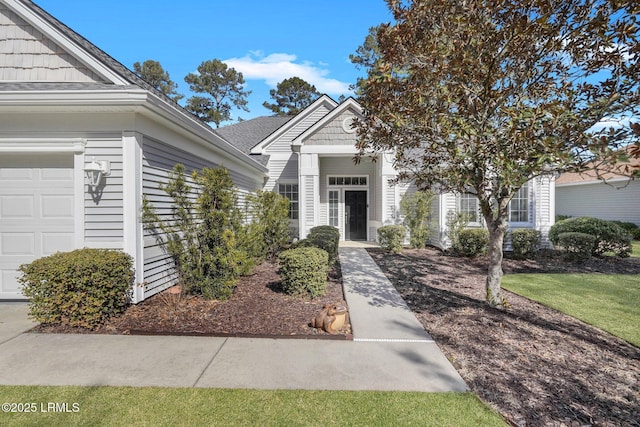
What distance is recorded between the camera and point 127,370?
3.21 meters

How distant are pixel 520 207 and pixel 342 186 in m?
6.76

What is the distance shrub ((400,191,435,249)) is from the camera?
11.1 metres

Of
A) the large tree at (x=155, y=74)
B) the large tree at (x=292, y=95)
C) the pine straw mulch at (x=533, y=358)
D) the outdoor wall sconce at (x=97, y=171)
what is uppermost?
the large tree at (x=155, y=74)

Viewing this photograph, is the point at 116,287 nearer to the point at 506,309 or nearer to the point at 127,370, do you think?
the point at 127,370

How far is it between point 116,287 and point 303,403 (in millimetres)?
3273

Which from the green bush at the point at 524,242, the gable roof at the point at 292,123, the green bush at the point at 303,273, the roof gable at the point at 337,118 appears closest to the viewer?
the green bush at the point at 303,273

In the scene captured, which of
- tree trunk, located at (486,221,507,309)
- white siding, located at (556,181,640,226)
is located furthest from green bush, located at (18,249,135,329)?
white siding, located at (556,181,640,226)

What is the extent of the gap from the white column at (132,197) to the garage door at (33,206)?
3.51ft

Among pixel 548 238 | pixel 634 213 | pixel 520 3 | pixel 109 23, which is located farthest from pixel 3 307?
pixel 634 213

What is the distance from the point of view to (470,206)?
1120cm

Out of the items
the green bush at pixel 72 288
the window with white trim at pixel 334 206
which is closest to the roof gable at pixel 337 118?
the window with white trim at pixel 334 206

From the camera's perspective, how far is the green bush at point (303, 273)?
5555 mm

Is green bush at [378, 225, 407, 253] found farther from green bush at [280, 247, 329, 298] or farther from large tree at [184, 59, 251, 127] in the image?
large tree at [184, 59, 251, 127]

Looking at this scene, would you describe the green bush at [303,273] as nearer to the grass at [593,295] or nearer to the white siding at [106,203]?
the white siding at [106,203]
